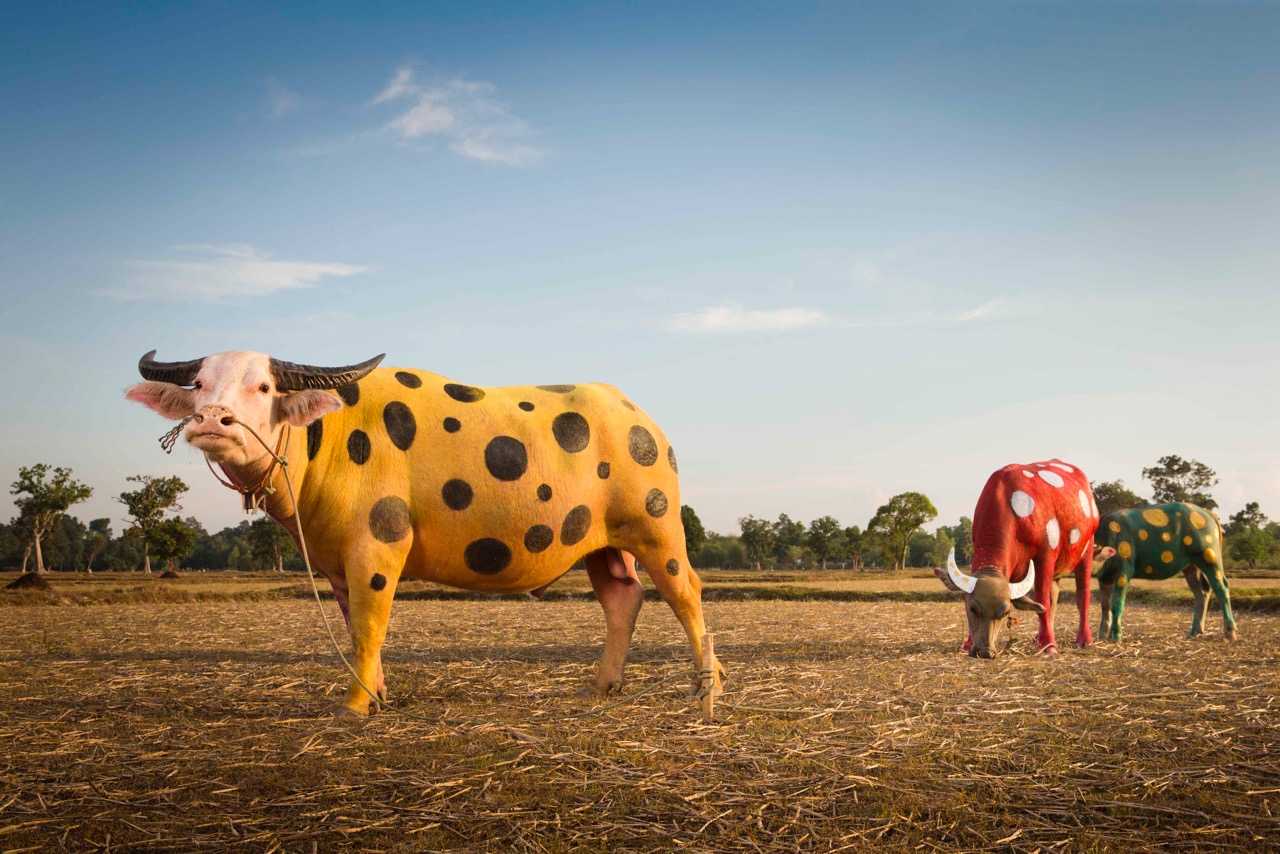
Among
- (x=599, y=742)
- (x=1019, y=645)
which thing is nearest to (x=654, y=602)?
(x=1019, y=645)

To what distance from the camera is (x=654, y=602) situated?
22.5m

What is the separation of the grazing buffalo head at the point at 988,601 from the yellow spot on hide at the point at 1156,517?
3403mm

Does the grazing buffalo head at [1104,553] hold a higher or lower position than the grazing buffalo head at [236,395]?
lower

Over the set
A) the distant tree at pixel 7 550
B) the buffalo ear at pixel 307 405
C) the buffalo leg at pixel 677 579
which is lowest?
the distant tree at pixel 7 550

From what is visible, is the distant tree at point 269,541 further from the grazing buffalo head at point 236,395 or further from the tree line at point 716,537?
the grazing buffalo head at point 236,395

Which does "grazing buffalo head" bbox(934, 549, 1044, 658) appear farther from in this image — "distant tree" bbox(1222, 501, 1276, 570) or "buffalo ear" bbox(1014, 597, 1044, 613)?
"distant tree" bbox(1222, 501, 1276, 570)

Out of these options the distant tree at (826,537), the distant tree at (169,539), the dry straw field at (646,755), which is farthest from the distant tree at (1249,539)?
the distant tree at (169,539)

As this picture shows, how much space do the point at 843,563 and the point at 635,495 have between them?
9991cm

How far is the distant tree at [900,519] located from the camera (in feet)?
196

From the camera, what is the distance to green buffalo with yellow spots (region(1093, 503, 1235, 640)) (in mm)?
12891

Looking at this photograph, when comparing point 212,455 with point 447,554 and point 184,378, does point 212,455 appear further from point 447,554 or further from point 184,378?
point 447,554

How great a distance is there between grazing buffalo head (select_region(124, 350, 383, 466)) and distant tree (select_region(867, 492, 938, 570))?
5674cm

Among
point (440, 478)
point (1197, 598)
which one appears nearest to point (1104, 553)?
point (1197, 598)

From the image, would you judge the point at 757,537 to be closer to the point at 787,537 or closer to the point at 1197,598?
the point at 787,537
